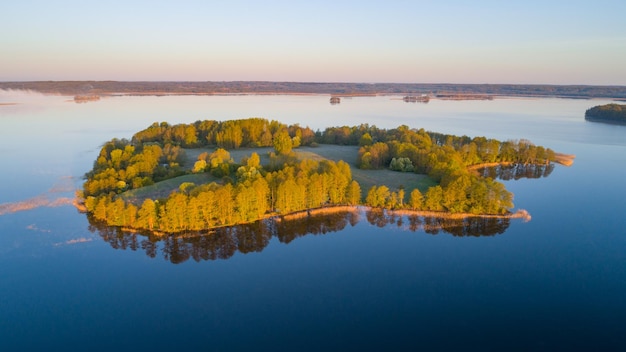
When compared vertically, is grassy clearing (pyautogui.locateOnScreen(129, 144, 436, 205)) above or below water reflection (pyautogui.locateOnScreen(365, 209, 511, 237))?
above

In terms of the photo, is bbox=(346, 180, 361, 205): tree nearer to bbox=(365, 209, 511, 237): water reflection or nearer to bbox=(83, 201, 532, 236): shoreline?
bbox=(83, 201, 532, 236): shoreline

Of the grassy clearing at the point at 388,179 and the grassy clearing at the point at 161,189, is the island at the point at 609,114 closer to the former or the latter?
the grassy clearing at the point at 388,179

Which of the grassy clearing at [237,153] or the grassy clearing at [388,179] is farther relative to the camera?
the grassy clearing at [237,153]

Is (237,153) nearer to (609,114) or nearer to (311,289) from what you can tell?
(311,289)

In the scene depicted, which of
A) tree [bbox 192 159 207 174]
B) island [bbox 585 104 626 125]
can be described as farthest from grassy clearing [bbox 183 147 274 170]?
island [bbox 585 104 626 125]

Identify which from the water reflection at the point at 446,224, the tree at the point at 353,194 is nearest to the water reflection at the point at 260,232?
the water reflection at the point at 446,224
